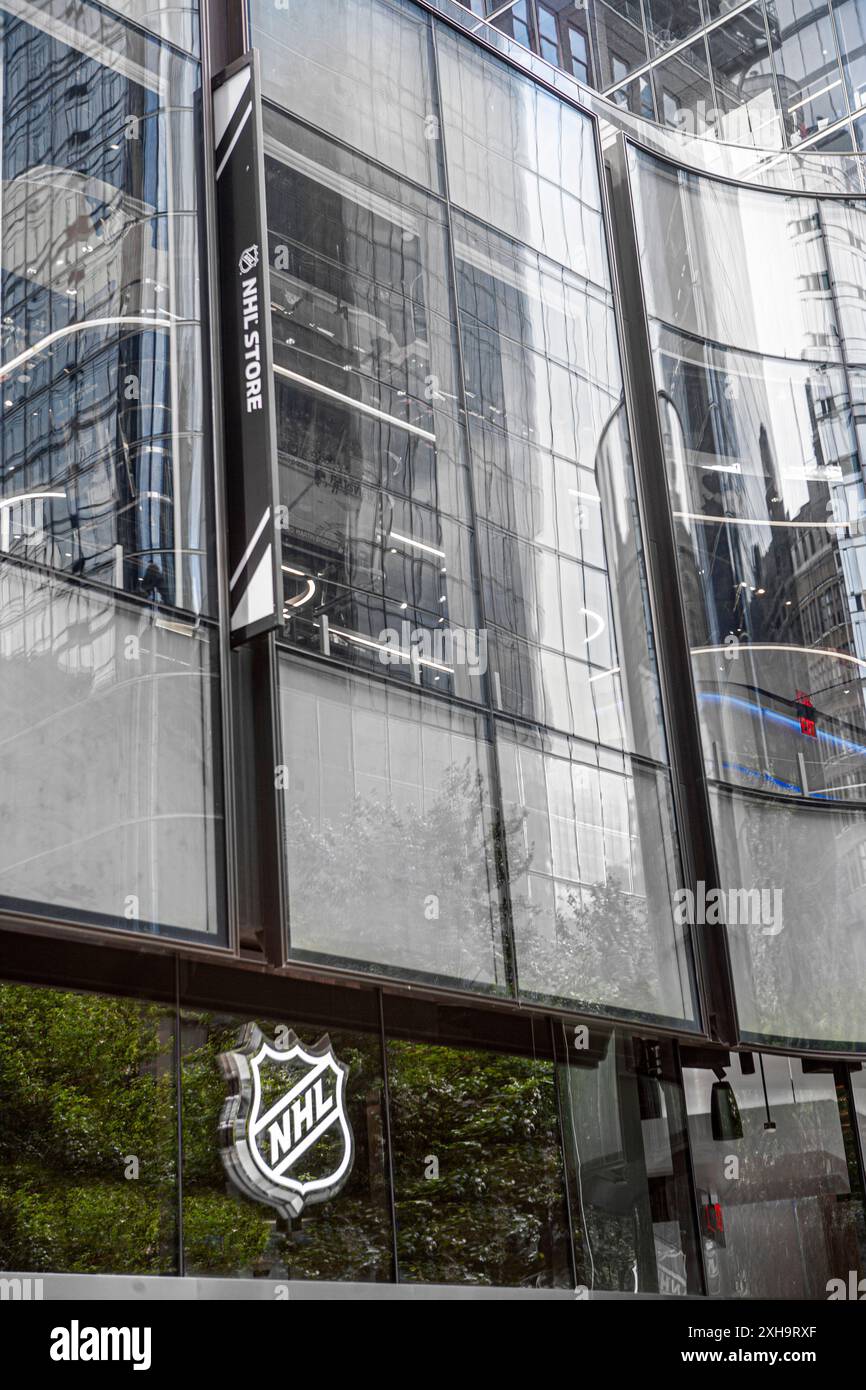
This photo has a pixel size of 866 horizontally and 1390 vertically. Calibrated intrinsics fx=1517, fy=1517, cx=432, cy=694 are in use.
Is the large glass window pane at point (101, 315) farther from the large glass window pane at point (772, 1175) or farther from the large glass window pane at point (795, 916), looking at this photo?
the large glass window pane at point (772, 1175)

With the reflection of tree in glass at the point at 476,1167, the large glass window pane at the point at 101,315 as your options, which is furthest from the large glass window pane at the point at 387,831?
the large glass window pane at the point at 101,315

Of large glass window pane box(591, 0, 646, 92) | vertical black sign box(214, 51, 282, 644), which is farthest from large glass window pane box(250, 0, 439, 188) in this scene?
large glass window pane box(591, 0, 646, 92)

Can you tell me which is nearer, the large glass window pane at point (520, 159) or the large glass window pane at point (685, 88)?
the large glass window pane at point (520, 159)

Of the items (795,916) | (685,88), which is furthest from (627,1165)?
(685,88)

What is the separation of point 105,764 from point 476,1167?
5.69m

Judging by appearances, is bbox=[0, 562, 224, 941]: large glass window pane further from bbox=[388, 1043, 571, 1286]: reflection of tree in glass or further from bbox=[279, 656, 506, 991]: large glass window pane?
bbox=[388, 1043, 571, 1286]: reflection of tree in glass

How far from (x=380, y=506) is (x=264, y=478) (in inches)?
68.8

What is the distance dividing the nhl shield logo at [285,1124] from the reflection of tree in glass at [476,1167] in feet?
2.90

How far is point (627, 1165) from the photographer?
50.4ft

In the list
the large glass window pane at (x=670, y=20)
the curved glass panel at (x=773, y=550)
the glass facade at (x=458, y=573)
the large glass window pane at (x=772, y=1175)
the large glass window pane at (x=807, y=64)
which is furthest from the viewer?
the large glass window pane at (x=670, y=20)

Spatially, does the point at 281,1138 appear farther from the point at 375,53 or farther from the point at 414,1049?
the point at 375,53

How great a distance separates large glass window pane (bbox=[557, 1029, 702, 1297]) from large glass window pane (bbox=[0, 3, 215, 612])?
637cm

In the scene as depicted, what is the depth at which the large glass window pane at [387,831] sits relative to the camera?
12500 mm

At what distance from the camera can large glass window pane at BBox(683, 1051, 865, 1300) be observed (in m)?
16.2
